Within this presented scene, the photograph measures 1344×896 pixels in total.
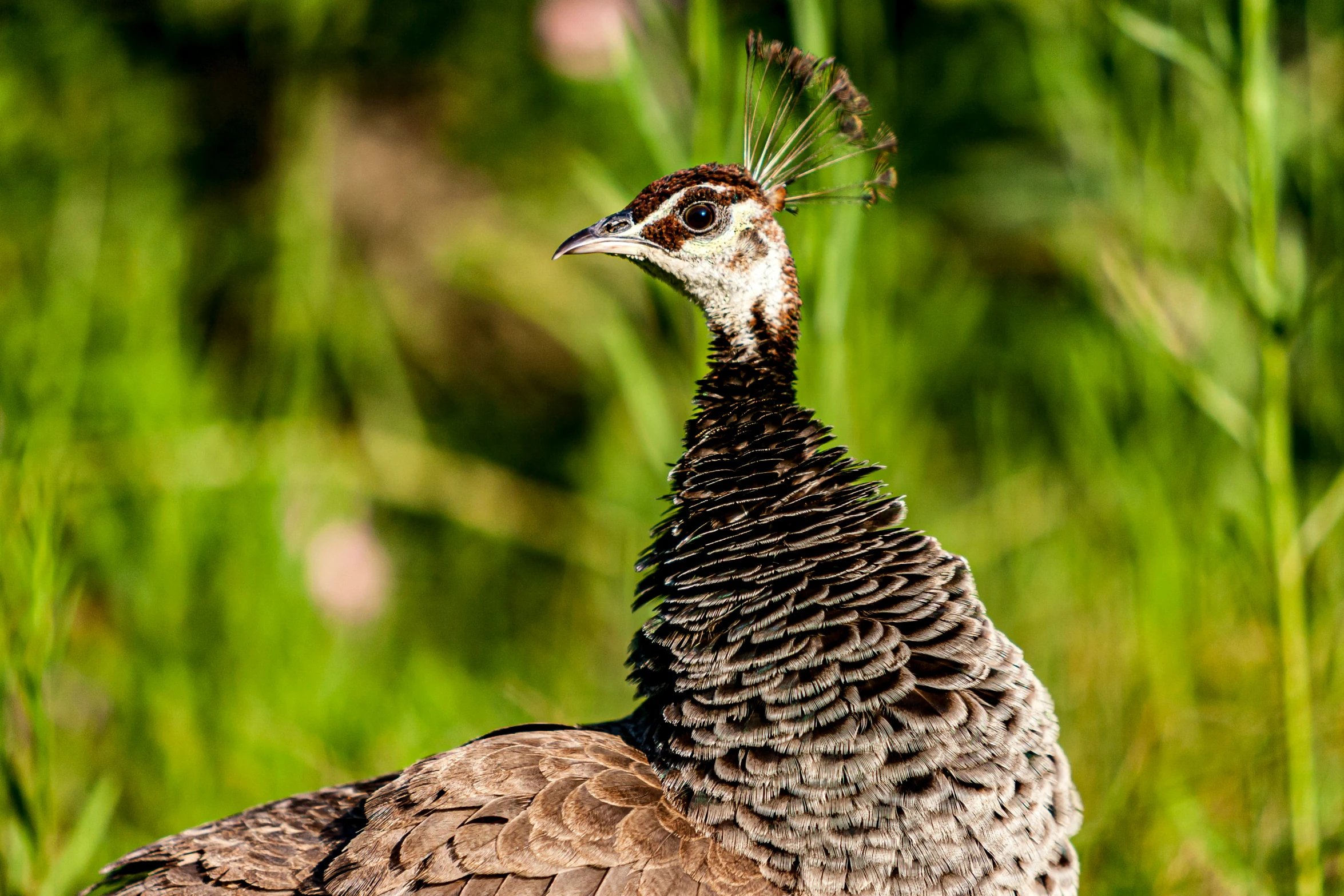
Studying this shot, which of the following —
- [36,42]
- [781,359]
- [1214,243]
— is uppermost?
[36,42]

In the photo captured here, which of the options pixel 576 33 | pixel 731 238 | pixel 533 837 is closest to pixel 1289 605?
pixel 731 238

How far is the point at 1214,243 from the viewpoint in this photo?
4.18 metres

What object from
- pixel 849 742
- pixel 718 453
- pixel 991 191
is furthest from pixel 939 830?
pixel 991 191

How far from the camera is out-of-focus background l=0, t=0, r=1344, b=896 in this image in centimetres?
270

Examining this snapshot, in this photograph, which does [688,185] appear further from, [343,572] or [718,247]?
[343,572]

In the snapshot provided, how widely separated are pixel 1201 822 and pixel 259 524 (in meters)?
3.09

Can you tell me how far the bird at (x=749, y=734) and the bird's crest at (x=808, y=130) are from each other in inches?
1.9

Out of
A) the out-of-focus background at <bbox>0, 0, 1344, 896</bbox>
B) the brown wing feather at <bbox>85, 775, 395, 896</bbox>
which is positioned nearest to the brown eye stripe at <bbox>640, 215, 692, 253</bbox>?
the out-of-focus background at <bbox>0, 0, 1344, 896</bbox>

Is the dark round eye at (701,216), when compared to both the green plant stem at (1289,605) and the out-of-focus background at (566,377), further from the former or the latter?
the green plant stem at (1289,605)

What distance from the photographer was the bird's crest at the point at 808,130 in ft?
7.48

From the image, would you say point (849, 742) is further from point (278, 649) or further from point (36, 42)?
point (36, 42)

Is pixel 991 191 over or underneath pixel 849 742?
over

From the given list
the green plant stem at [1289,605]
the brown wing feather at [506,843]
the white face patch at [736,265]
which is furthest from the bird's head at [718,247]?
the green plant stem at [1289,605]

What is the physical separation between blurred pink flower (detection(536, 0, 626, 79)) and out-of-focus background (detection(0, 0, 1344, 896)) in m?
0.02
